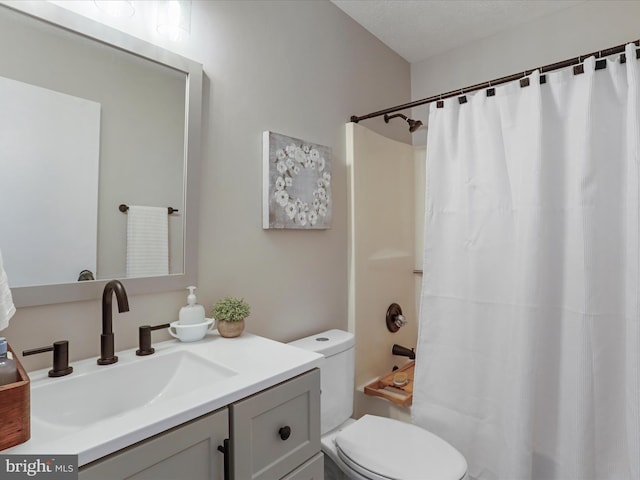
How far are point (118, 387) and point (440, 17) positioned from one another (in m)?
2.31

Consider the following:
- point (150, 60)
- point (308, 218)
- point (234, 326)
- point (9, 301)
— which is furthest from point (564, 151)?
point (9, 301)

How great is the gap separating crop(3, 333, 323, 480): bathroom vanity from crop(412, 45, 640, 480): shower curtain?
948 mm

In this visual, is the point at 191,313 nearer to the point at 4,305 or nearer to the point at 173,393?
the point at 173,393

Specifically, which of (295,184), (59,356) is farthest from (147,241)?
(295,184)

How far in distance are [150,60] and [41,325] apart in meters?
0.88

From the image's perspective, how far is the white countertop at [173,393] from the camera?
648mm

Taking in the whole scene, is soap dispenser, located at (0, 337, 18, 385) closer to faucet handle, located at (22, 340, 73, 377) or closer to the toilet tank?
faucet handle, located at (22, 340, 73, 377)

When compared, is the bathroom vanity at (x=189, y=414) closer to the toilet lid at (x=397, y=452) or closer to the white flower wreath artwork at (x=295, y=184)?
the toilet lid at (x=397, y=452)

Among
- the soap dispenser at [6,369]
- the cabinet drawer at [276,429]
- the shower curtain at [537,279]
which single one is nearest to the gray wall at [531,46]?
the shower curtain at [537,279]

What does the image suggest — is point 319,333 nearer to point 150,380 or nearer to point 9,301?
point 150,380

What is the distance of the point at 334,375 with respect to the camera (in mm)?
1583

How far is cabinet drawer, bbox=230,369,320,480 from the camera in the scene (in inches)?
33.8

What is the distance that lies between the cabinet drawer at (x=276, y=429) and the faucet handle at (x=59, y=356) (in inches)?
18.8

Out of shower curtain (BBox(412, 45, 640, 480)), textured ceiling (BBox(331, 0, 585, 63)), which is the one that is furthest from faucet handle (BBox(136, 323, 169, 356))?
textured ceiling (BBox(331, 0, 585, 63))
